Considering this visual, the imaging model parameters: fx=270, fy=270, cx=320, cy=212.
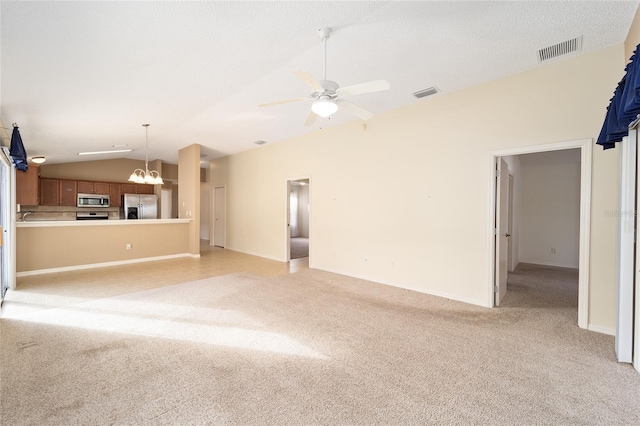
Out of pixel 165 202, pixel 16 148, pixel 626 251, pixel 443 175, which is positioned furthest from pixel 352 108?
pixel 165 202

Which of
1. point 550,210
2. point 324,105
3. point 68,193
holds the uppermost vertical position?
point 324,105

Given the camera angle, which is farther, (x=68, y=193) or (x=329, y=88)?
(x=68, y=193)

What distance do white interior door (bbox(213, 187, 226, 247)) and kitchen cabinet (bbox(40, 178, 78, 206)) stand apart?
12.4 ft

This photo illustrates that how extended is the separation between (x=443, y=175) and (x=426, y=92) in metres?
1.25

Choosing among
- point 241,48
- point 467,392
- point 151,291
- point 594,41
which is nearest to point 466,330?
point 467,392

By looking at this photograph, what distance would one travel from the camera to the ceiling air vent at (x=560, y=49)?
2797 millimetres

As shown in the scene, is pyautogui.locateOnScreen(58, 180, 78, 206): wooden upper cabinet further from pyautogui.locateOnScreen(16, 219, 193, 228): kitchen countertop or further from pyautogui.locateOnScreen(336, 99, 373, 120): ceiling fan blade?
pyautogui.locateOnScreen(336, 99, 373, 120): ceiling fan blade

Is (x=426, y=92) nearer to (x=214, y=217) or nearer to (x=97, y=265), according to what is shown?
(x=97, y=265)

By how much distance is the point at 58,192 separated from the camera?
7.54 m

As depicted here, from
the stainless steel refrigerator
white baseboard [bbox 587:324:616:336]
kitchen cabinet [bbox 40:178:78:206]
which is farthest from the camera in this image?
the stainless steel refrigerator

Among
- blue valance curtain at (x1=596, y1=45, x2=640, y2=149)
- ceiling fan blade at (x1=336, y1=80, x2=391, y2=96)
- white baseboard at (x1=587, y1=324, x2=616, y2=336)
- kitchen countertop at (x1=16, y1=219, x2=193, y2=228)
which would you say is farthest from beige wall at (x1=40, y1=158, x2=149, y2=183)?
white baseboard at (x1=587, y1=324, x2=616, y2=336)

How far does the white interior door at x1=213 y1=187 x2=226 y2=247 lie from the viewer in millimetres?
8912

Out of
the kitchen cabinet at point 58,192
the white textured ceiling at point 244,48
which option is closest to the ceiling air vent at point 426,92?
the white textured ceiling at point 244,48

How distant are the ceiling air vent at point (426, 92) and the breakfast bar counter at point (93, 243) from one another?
6374 millimetres
